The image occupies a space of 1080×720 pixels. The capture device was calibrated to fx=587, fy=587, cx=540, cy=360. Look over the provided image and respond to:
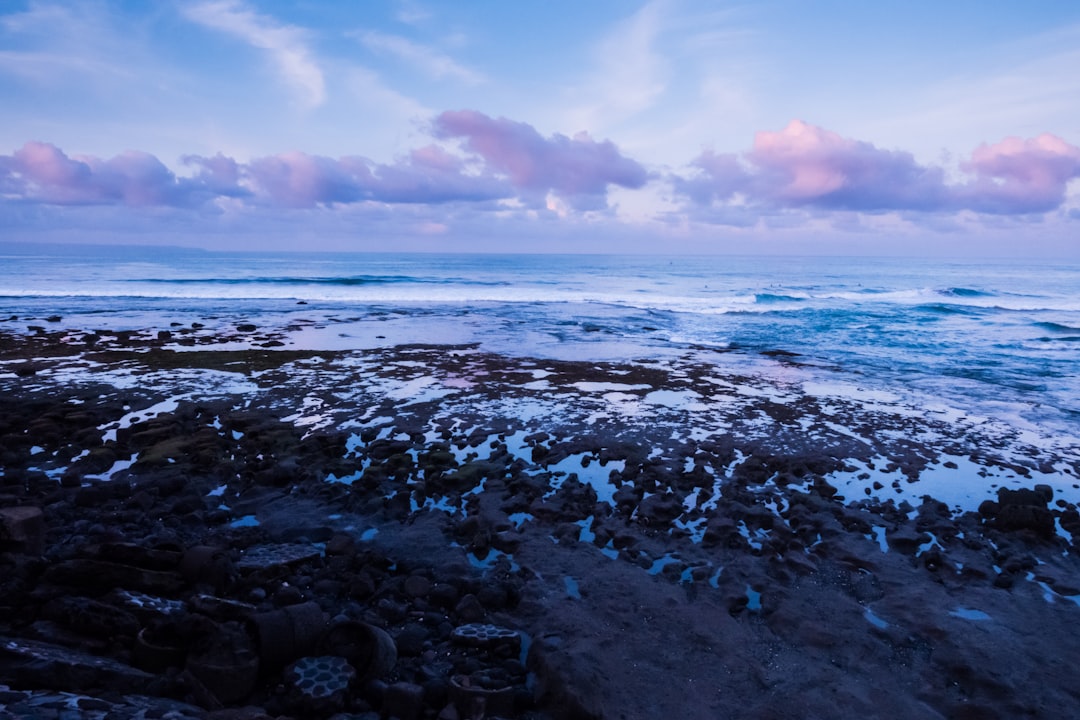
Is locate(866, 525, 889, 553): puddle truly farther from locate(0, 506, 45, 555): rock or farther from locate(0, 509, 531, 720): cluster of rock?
locate(0, 506, 45, 555): rock

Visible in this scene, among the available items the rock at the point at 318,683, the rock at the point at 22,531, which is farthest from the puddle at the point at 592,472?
the rock at the point at 22,531

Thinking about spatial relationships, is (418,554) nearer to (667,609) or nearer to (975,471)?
(667,609)

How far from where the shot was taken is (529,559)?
5.80m

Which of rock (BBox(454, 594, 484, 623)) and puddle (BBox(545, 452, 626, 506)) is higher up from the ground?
puddle (BBox(545, 452, 626, 506))

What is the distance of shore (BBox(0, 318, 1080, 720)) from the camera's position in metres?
3.92

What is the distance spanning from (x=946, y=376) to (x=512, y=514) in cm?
1452

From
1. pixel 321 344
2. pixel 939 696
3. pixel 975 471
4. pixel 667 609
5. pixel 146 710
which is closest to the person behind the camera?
pixel 146 710

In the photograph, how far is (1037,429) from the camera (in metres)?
10.8

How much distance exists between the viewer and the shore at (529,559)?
3.92 meters

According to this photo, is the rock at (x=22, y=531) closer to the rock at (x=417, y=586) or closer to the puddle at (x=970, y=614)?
the rock at (x=417, y=586)

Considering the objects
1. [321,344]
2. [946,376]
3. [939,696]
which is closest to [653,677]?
[939,696]

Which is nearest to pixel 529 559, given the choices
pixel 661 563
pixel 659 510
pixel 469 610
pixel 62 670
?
pixel 469 610

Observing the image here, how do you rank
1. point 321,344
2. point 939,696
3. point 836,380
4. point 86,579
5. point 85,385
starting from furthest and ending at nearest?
1. point 321,344
2. point 836,380
3. point 85,385
4. point 86,579
5. point 939,696

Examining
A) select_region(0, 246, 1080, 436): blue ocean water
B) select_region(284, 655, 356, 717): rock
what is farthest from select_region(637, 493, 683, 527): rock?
select_region(0, 246, 1080, 436): blue ocean water
